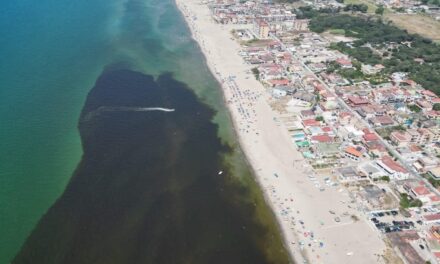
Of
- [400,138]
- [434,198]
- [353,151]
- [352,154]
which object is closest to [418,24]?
[400,138]

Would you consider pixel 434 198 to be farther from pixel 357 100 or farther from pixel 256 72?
pixel 256 72

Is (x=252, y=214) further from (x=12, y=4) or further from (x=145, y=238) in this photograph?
(x=12, y=4)

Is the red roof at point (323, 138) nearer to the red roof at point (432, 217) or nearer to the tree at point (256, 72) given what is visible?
the red roof at point (432, 217)

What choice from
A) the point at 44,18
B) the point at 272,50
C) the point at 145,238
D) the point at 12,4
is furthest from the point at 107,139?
the point at 12,4

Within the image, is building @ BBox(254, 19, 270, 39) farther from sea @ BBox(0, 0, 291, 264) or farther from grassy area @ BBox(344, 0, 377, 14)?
grassy area @ BBox(344, 0, 377, 14)

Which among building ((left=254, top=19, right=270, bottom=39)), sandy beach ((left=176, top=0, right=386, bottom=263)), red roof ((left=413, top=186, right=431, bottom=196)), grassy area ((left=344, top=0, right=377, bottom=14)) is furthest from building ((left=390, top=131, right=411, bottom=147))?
grassy area ((left=344, top=0, right=377, bottom=14))

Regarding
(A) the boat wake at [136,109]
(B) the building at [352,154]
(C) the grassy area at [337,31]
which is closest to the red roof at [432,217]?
(B) the building at [352,154]
